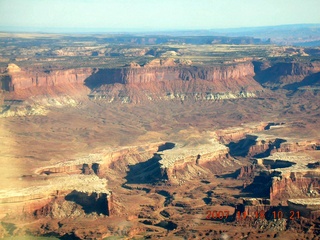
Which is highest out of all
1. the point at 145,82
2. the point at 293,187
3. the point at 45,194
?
the point at 145,82

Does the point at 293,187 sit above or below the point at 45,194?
below

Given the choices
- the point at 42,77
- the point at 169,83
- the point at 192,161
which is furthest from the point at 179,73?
the point at 192,161

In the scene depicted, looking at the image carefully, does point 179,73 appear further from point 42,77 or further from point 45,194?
point 45,194

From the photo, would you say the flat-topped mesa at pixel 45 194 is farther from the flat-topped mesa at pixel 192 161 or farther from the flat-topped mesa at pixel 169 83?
the flat-topped mesa at pixel 169 83

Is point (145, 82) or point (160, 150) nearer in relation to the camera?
point (160, 150)

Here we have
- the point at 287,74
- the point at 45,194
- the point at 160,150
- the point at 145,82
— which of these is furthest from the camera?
the point at 287,74

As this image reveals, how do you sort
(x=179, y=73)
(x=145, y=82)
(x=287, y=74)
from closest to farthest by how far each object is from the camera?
(x=145, y=82), (x=179, y=73), (x=287, y=74)

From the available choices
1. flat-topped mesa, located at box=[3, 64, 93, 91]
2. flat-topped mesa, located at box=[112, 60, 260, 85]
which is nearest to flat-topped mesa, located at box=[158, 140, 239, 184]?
flat-topped mesa, located at box=[3, 64, 93, 91]

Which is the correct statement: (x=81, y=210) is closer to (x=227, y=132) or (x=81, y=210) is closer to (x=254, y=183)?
(x=254, y=183)
